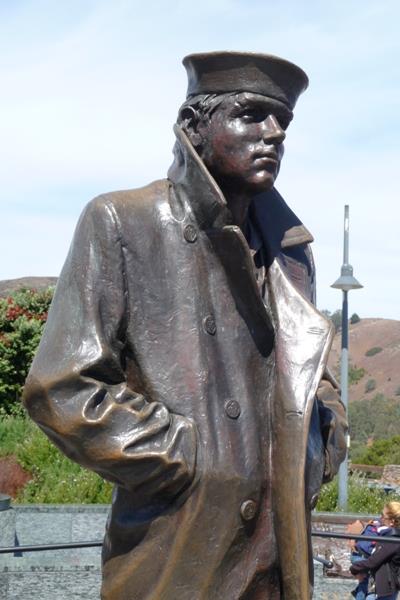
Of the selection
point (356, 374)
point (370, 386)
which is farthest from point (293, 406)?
point (356, 374)

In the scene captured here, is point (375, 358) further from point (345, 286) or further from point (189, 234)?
point (189, 234)

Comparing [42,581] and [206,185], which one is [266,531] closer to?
[206,185]

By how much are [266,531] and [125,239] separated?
0.95 m

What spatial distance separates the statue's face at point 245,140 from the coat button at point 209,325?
0.41 meters

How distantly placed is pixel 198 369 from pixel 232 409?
157mm

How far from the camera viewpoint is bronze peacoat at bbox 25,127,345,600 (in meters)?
3.07

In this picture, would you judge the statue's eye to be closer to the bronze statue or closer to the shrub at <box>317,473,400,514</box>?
the bronze statue

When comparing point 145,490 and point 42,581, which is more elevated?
point 145,490

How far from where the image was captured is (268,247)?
11.5 ft

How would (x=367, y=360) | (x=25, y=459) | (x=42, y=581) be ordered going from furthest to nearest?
(x=367, y=360), (x=25, y=459), (x=42, y=581)

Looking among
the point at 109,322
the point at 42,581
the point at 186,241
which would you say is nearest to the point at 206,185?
the point at 186,241

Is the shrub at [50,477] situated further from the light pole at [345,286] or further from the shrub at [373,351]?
the shrub at [373,351]

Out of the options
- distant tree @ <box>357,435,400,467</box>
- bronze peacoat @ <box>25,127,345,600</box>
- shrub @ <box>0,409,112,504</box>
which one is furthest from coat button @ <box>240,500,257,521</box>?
distant tree @ <box>357,435,400,467</box>

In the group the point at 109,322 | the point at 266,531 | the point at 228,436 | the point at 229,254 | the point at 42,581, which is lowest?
the point at 42,581
